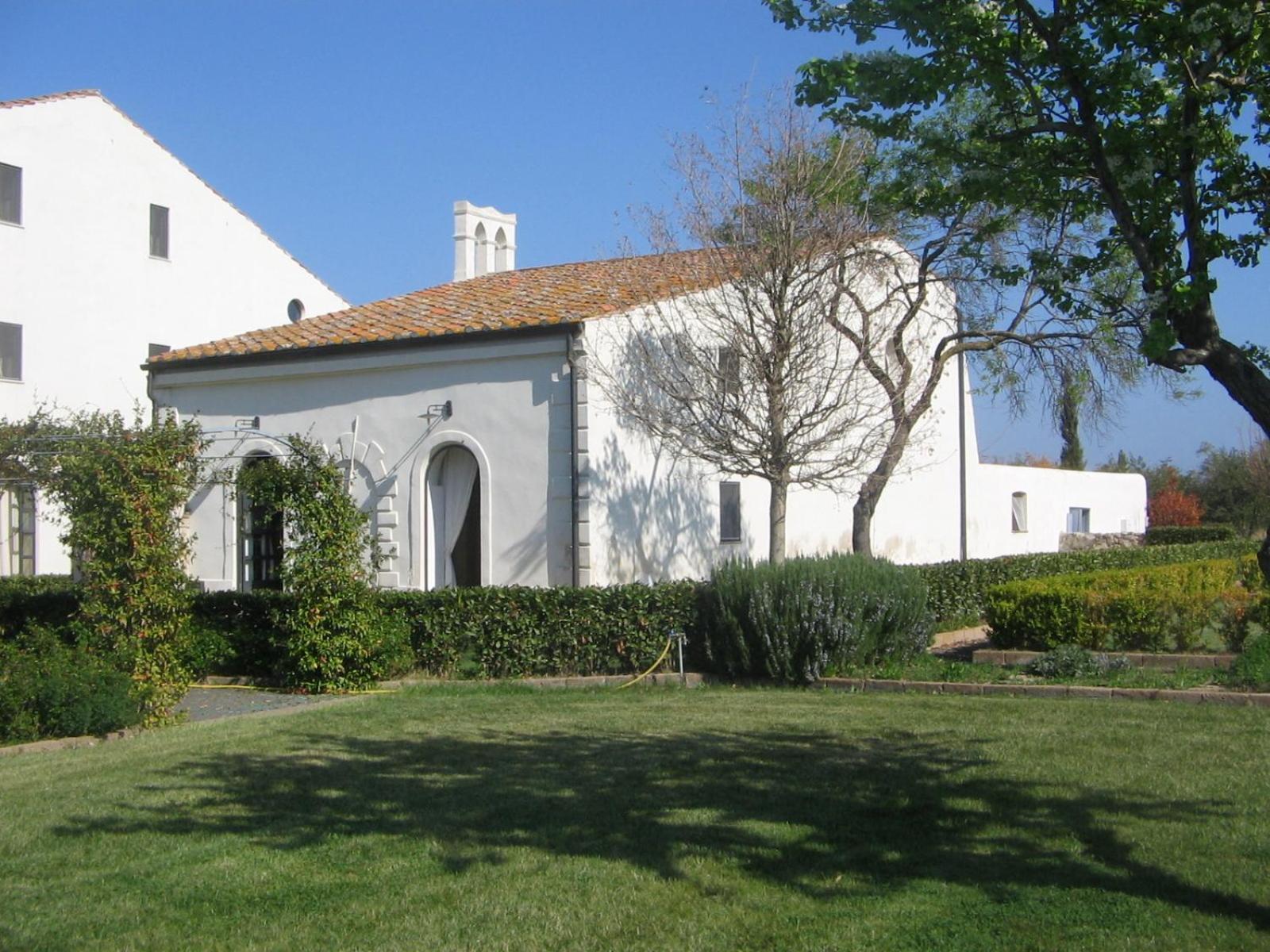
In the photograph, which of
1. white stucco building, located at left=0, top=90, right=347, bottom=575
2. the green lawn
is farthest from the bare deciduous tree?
white stucco building, located at left=0, top=90, right=347, bottom=575

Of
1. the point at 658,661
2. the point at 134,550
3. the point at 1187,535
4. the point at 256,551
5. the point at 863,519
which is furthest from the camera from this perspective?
the point at 1187,535

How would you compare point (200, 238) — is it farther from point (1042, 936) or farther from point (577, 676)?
point (1042, 936)

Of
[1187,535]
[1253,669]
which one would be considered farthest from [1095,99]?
[1187,535]

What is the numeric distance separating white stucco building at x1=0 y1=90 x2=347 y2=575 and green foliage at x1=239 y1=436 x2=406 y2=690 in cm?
1219

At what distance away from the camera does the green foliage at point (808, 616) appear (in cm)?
1322

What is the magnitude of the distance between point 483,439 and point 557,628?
148 inches

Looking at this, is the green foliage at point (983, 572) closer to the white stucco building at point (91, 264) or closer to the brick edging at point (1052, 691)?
the brick edging at point (1052, 691)

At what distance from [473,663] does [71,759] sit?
16.7ft

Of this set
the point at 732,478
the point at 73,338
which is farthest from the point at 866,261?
the point at 73,338

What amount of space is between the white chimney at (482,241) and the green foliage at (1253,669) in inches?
626

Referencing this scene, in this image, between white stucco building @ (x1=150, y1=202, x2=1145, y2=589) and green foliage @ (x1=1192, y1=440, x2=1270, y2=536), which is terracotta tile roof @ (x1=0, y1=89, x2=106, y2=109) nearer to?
white stucco building @ (x1=150, y1=202, x2=1145, y2=589)

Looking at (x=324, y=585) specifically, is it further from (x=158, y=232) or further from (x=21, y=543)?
(x=158, y=232)

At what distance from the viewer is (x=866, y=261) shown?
16.9 meters

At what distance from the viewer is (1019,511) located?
30.8 meters
